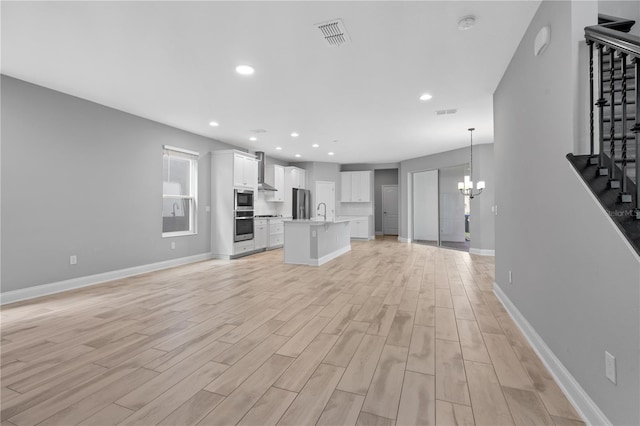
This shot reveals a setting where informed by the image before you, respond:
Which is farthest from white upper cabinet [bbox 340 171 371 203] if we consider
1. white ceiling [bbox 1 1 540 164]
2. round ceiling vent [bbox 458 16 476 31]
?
round ceiling vent [bbox 458 16 476 31]

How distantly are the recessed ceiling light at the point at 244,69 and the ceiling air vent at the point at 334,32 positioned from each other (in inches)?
40.5

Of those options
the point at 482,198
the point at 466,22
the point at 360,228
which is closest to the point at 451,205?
the point at 482,198

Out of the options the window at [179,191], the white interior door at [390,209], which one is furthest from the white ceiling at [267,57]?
the white interior door at [390,209]

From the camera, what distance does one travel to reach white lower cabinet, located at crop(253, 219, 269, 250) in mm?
7448

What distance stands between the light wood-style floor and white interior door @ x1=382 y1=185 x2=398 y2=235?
7.83 m

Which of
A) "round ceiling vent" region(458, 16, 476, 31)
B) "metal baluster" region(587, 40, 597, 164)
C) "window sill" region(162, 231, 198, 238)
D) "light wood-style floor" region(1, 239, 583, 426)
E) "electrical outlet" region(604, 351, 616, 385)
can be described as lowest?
"light wood-style floor" region(1, 239, 583, 426)

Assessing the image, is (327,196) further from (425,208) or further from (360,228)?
(425,208)

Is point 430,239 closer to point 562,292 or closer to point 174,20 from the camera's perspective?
point 562,292

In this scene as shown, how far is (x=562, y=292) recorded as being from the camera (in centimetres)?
188

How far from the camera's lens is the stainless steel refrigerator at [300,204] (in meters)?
9.09

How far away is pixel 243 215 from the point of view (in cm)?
691

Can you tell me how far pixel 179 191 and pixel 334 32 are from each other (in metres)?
4.69

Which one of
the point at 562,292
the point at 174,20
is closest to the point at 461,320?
the point at 562,292

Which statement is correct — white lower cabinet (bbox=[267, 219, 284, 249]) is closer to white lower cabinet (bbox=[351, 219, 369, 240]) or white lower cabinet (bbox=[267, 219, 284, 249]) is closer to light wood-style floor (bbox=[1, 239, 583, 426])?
white lower cabinet (bbox=[351, 219, 369, 240])
